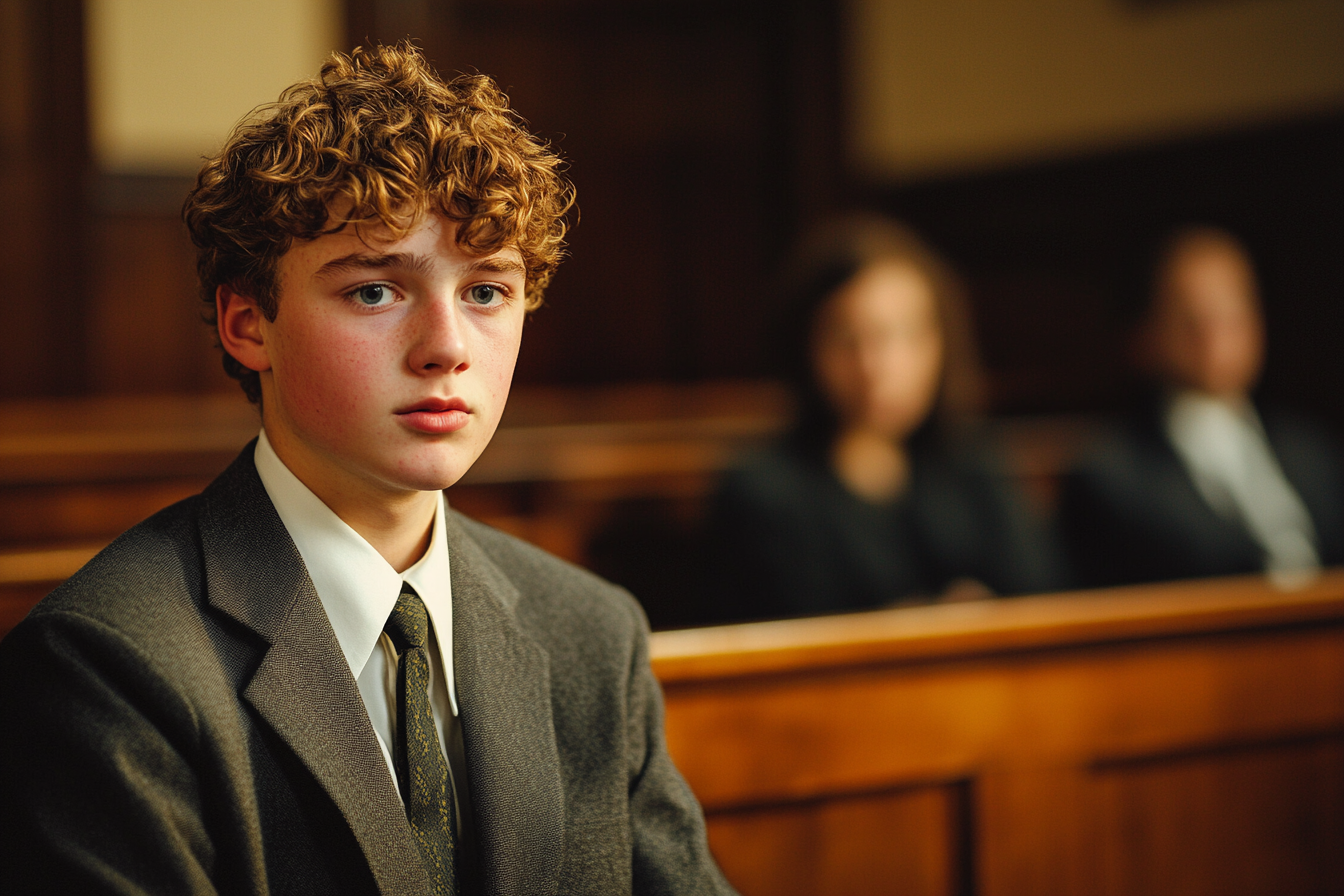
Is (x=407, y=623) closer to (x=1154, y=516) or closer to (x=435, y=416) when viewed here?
(x=435, y=416)

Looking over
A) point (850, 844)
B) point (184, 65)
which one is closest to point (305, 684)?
point (850, 844)

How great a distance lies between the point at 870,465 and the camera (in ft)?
8.44

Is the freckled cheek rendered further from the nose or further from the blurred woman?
the blurred woman

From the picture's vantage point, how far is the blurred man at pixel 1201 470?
2637 mm

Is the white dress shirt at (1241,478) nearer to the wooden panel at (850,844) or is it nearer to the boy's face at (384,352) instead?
the wooden panel at (850,844)

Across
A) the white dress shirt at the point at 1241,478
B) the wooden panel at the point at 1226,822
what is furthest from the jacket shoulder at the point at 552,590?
the white dress shirt at the point at 1241,478

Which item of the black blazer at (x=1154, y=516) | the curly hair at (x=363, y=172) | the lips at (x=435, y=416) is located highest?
the curly hair at (x=363, y=172)

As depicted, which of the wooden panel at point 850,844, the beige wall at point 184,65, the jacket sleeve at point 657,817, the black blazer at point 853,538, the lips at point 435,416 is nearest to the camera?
the lips at point 435,416

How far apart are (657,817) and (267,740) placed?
0.35m

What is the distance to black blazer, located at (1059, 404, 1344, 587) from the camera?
2.62 meters

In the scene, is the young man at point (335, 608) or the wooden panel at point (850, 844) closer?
the young man at point (335, 608)

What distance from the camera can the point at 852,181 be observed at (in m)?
5.76

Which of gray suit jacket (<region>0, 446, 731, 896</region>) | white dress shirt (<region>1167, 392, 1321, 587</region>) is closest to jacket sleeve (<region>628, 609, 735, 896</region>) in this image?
gray suit jacket (<region>0, 446, 731, 896</region>)

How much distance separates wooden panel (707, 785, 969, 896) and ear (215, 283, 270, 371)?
0.92 metres
